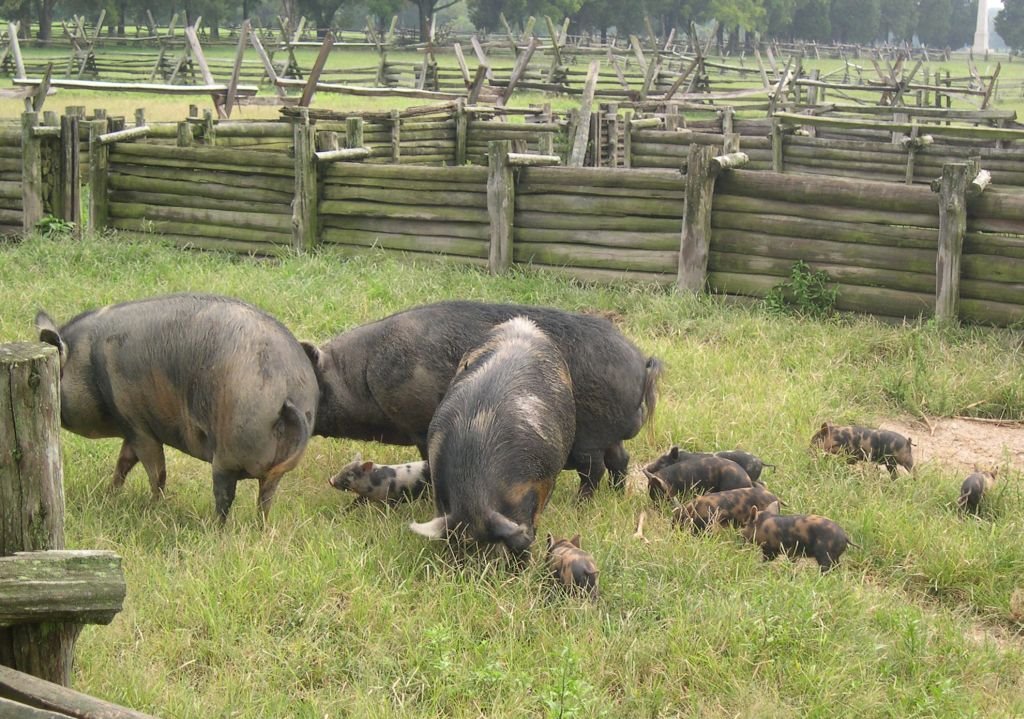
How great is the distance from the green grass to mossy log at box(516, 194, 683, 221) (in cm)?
318

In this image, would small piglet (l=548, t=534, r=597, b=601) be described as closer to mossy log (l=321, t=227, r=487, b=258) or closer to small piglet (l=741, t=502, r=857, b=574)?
small piglet (l=741, t=502, r=857, b=574)

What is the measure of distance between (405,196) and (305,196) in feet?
3.49

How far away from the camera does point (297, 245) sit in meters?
11.9

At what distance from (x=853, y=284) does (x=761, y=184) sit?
1.16 meters

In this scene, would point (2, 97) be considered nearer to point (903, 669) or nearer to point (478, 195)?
point (478, 195)

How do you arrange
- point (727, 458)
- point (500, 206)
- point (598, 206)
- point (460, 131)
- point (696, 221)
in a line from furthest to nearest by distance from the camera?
1. point (460, 131)
2. point (500, 206)
3. point (598, 206)
4. point (696, 221)
5. point (727, 458)

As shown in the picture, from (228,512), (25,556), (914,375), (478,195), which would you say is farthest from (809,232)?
(25,556)

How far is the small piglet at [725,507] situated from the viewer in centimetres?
567

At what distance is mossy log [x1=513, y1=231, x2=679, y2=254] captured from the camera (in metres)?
10.4

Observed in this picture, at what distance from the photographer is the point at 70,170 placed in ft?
41.0

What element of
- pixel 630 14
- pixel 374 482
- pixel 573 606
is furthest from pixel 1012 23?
pixel 573 606

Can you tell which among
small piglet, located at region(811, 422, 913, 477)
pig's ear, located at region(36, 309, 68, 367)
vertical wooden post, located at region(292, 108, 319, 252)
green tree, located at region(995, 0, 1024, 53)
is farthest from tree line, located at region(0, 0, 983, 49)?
pig's ear, located at region(36, 309, 68, 367)

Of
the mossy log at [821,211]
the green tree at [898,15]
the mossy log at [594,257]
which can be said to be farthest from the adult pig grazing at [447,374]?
the green tree at [898,15]

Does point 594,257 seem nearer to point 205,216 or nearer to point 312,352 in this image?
point 205,216
